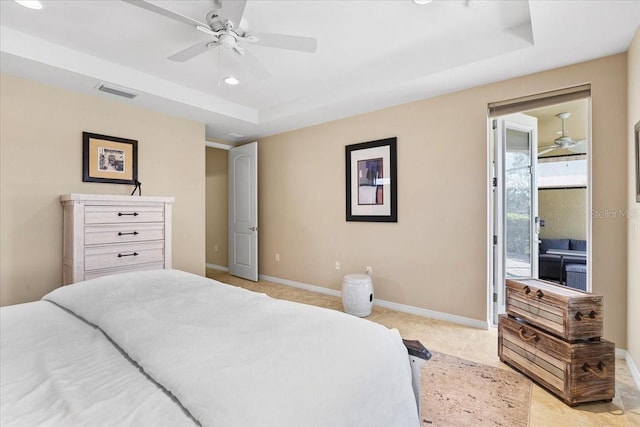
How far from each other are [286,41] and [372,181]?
2032 mm

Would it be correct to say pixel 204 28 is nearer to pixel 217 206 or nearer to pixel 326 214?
pixel 326 214

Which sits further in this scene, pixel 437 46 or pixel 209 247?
pixel 209 247

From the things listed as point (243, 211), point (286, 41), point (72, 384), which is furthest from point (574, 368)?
point (243, 211)

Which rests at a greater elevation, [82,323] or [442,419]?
[82,323]

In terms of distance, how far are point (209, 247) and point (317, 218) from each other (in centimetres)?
290

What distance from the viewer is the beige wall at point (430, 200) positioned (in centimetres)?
239

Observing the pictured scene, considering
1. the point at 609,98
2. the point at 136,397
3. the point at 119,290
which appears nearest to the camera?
the point at 136,397

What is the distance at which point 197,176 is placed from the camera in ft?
13.8

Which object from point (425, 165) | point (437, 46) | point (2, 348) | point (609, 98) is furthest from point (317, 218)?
point (2, 348)

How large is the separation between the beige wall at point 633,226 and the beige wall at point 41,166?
14.9ft

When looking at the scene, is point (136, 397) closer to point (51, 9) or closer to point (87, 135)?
point (51, 9)

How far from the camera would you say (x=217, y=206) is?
6.02m

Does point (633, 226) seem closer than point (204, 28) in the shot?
No

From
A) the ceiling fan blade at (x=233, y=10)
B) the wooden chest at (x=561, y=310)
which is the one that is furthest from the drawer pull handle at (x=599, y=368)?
the ceiling fan blade at (x=233, y=10)
